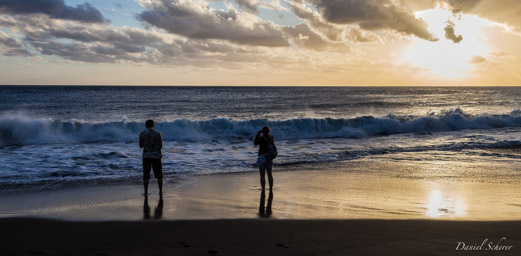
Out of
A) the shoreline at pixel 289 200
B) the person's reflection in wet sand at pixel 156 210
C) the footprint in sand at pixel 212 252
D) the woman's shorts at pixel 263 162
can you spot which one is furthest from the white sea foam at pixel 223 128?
the footprint in sand at pixel 212 252

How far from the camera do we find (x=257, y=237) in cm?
617

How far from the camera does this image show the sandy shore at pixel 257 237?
221 inches

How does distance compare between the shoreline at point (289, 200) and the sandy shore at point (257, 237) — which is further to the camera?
the shoreline at point (289, 200)

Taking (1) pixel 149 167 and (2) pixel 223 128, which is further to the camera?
(2) pixel 223 128

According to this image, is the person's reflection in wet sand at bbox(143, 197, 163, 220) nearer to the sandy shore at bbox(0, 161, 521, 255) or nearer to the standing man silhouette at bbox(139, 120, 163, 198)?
the sandy shore at bbox(0, 161, 521, 255)

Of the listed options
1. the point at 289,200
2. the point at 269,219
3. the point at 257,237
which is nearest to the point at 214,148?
the point at 289,200

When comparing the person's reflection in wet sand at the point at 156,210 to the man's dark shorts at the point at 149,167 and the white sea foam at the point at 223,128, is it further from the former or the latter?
the white sea foam at the point at 223,128

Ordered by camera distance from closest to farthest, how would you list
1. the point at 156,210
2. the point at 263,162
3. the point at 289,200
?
1. the point at 156,210
2. the point at 289,200
3. the point at 263,162

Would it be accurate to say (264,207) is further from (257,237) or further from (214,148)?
(214,148)

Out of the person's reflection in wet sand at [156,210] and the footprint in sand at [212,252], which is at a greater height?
the footprint in sand at [212,252]

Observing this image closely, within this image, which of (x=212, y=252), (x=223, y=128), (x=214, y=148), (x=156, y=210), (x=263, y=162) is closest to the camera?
(x=212, y=252)

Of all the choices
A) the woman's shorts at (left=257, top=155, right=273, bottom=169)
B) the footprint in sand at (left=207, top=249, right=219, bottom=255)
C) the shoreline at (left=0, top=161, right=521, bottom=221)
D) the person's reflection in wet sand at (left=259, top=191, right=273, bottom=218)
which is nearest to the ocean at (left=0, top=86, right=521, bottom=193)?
the shoreline at (left=0, top=161, right=521, bottom=221)

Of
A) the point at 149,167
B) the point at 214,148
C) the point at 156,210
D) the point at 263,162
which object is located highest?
the point at 263,162

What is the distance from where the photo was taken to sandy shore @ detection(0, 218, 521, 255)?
561 centimetres
